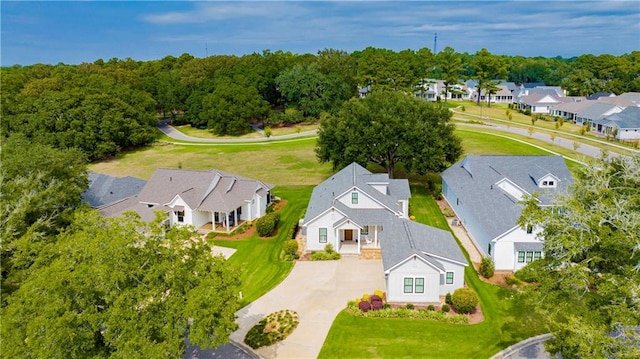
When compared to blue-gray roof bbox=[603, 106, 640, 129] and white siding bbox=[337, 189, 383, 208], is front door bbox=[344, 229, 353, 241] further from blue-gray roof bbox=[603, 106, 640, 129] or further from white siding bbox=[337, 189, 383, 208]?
blue-gray roof bbox=[603, 106, 640, 129]

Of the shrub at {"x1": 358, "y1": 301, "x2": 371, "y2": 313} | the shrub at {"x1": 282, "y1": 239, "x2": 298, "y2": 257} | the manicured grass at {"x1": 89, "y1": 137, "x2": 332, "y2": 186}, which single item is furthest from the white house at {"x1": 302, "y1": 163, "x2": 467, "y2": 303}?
the manicured grass at {"x1": 89, "y1": 137, "x2": 332, "y2": 186}

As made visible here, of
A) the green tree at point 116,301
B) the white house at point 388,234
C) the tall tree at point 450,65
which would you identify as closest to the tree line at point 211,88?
the tall tree at point 450,65

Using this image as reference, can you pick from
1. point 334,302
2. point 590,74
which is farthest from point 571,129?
point 334,302

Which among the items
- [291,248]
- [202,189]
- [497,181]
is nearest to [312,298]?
[291,248]

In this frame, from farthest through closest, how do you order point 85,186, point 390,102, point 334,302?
point 390,102 → point 85,186 → point 334,302

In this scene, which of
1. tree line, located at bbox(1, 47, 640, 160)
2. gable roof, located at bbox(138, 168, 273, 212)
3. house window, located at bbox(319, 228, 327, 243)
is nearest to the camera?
house window, located at bbox(319, 228, 327, 243)

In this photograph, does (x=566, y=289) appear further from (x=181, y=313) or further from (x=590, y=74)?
(x=590, y=74)
